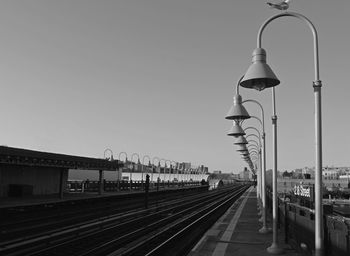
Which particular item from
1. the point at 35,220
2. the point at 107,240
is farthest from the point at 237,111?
the point at 35,220

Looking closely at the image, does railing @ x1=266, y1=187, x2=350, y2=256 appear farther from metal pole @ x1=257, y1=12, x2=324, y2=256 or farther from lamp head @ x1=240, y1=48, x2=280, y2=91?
lamp head @ x1=240, y1=48, x2=280, y2=91

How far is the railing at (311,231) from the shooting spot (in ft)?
30.6

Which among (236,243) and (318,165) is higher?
(318,165)

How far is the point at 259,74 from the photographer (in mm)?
8281

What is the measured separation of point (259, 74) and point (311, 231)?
5.52 m

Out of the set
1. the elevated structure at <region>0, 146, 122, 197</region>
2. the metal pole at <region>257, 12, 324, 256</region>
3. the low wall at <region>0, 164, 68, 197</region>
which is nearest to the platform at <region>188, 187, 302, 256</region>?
the metal pole at <region>257, 12, 324, 256</region>

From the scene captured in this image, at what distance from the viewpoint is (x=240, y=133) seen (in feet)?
46.1

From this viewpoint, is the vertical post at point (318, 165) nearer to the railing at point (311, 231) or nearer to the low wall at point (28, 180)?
the railing at point (311, 231)

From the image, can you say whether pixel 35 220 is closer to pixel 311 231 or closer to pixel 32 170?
pixel 32 170

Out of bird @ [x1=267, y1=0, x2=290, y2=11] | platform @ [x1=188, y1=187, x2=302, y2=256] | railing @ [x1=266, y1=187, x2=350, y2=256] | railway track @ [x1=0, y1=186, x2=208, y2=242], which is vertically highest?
bird @ [x1=267, y1=0, x2=290, y2=11]

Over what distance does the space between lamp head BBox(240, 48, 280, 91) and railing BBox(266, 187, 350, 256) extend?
3.59 m

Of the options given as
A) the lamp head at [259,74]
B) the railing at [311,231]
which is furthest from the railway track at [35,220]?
the lamp head at [259,74]

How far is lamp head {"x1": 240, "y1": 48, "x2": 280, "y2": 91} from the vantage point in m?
8.30

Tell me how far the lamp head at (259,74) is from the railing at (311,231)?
359cm
